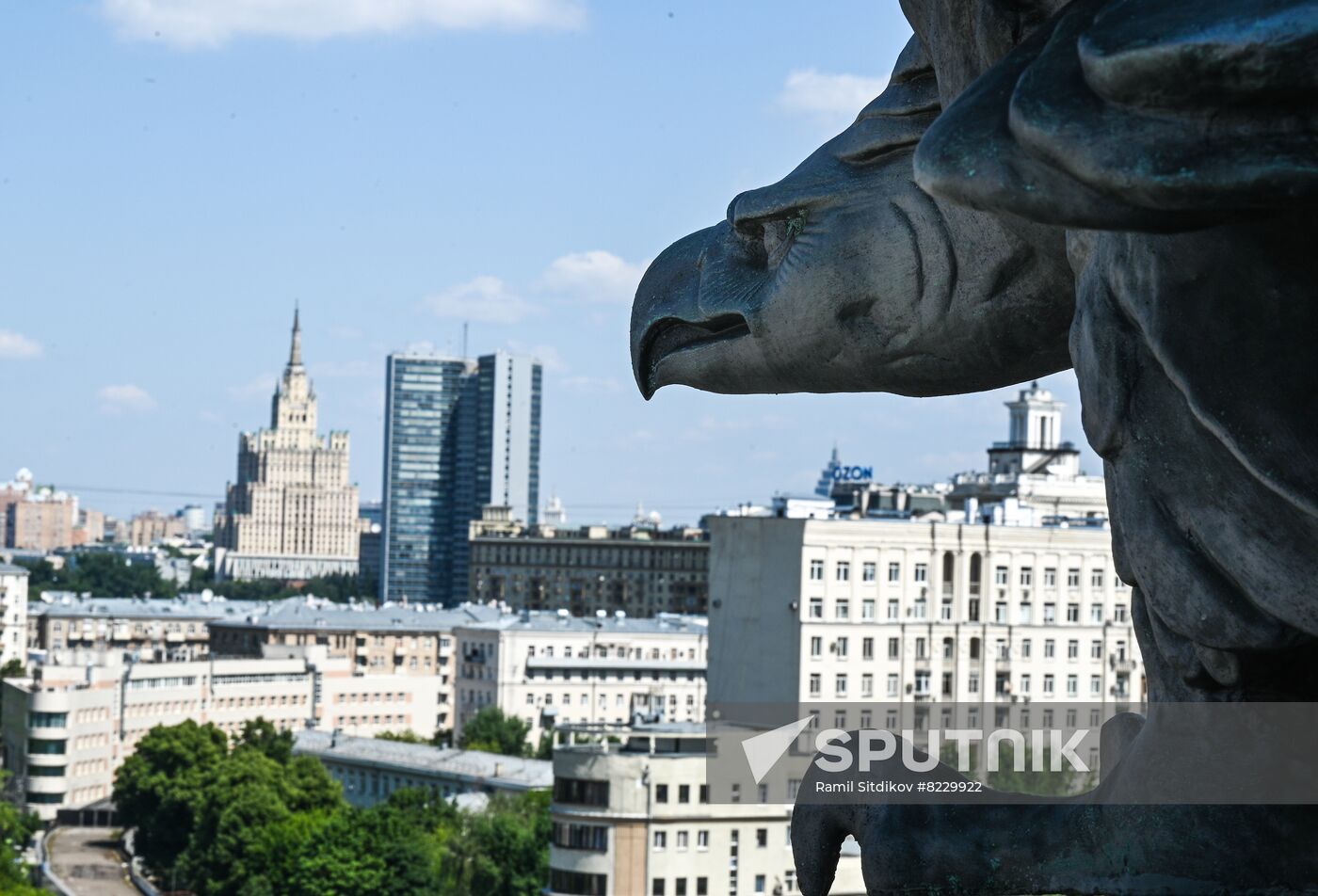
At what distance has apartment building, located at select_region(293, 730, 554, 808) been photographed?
57.2m

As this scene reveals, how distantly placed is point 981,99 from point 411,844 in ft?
150

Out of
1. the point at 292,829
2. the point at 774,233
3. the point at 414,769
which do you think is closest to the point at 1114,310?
the point at 774,233

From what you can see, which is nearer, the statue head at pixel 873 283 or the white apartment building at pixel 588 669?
the statue head at pixel 873 283

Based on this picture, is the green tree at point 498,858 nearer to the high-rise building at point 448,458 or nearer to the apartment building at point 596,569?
the apartment building at point 596,569

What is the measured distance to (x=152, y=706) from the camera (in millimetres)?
73750

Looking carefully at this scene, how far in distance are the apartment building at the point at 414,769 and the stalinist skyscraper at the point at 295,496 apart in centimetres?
10382

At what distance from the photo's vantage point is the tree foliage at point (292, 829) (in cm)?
4612

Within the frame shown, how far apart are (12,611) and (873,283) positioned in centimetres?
9451

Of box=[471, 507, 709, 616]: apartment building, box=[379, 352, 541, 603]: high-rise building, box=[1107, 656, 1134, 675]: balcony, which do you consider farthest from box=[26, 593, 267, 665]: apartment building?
box=[1107, 656, 1134, 675]: balcony

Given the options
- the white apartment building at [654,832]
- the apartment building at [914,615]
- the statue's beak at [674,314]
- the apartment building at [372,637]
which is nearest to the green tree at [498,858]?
the apartment building at [914,615]

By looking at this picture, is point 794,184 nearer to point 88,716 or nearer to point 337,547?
point 88,716

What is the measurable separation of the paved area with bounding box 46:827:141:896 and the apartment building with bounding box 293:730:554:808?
244 inches

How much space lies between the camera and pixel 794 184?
7.81 ft

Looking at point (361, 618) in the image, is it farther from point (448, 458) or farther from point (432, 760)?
point (448, 458)
